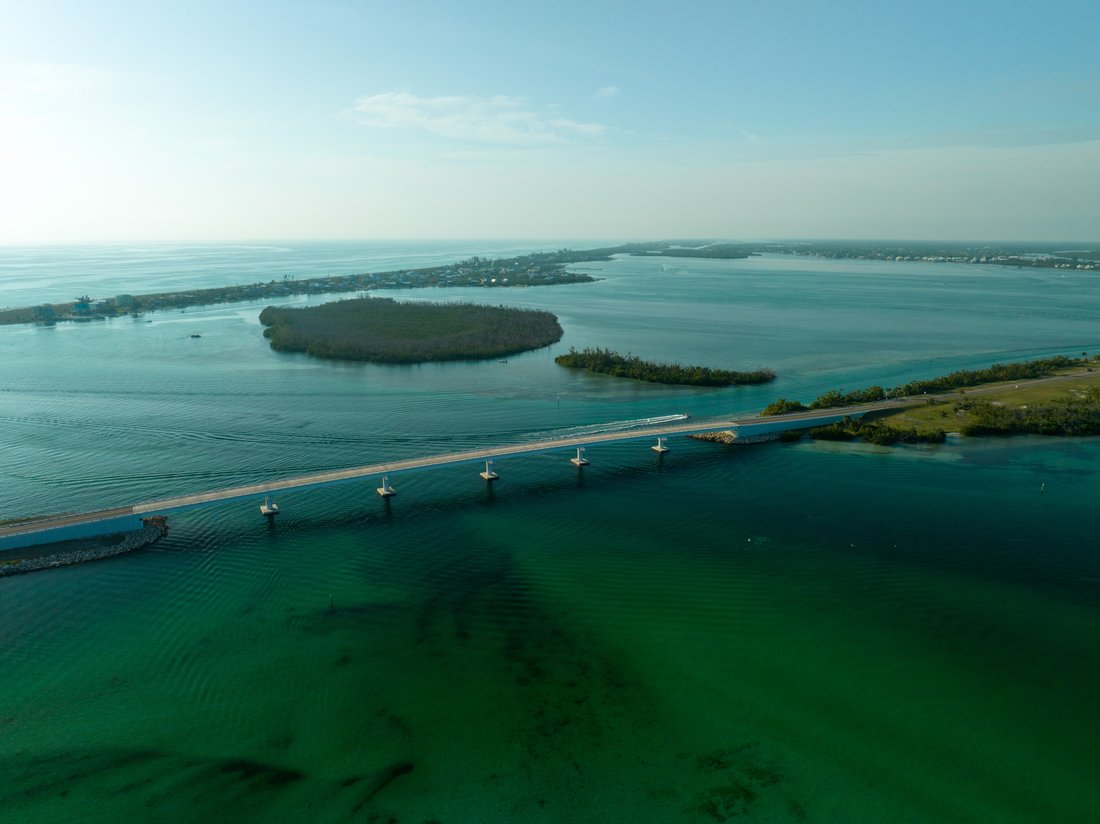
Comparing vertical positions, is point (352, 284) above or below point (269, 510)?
above

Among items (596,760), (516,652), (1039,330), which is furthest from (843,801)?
(1039,330)

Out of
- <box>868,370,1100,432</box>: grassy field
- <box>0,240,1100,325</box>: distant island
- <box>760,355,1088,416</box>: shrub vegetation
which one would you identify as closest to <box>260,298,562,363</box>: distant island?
<box>0,240,1100,325</box>: distant island

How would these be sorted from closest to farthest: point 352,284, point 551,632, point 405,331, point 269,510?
point 551,632 < point 269,510 < point 405,331 < point 352,284

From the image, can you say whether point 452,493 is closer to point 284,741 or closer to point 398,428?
point 398,428

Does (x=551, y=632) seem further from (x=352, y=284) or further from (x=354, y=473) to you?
(x=352, y=284)

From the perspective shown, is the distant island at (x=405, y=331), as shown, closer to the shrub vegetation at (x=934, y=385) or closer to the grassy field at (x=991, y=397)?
the shrub vegetation at (x=934, y=385)

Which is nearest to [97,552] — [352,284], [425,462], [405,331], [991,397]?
[425,462]

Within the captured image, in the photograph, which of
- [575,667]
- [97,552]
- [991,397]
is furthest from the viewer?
[991,397]
